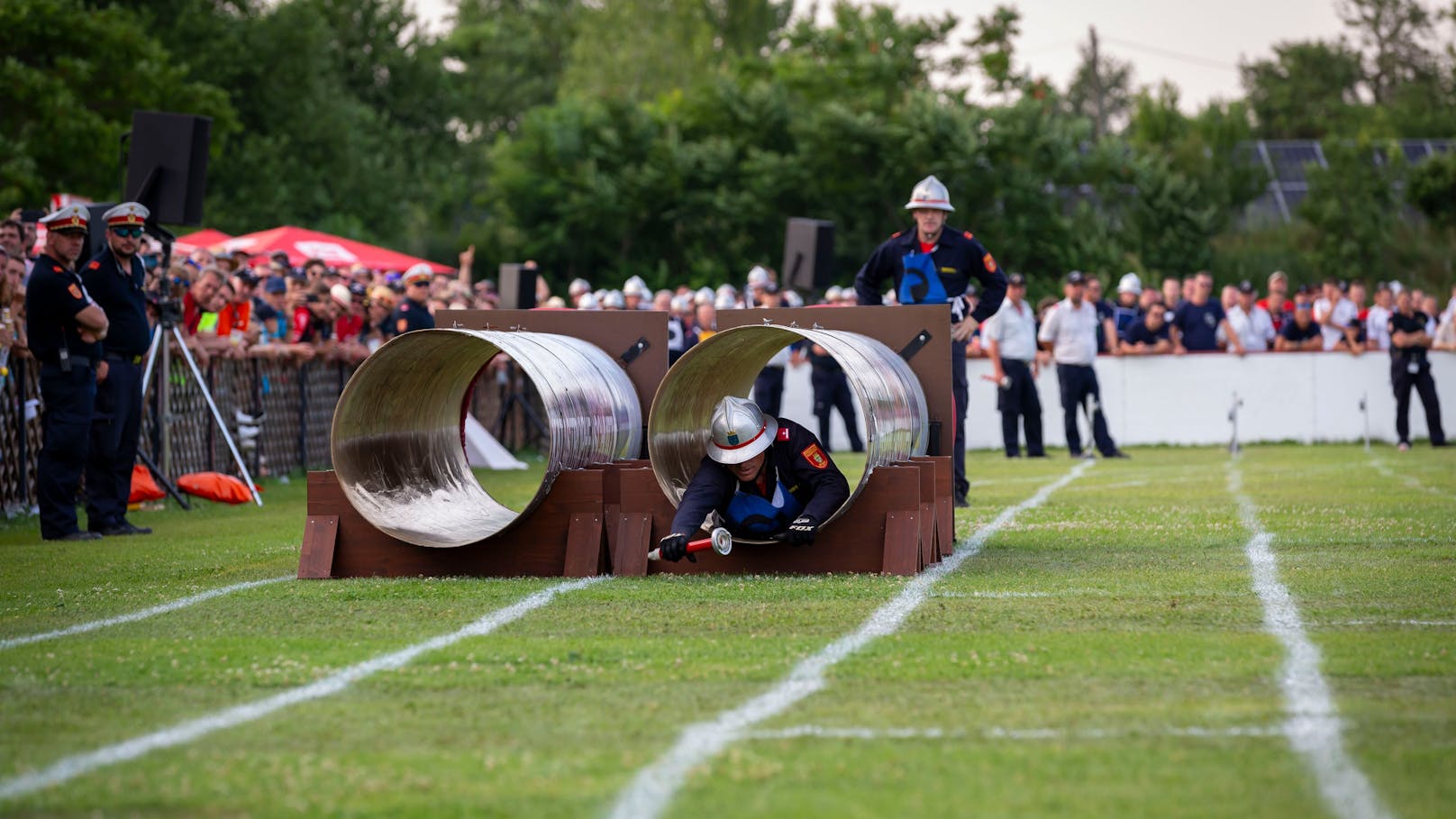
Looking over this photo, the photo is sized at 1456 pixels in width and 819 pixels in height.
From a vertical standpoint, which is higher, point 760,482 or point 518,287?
point 518,287

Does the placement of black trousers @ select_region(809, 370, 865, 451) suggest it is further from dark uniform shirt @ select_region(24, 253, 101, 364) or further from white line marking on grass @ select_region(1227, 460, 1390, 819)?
white line marking on grass @ select_region(1227, 460, 1390, 819)

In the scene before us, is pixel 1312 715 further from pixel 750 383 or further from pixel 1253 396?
pixel 1253 396

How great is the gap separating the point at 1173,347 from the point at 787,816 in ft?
80.3

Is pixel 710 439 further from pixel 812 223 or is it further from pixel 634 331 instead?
pixel 812 223

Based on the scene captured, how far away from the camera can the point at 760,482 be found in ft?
34.7

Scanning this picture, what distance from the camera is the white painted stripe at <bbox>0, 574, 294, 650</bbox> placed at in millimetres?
8203

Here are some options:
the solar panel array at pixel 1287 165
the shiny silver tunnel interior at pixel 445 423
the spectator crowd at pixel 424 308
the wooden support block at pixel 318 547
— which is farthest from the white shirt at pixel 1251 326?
the solar panel array at pixel 1287 165

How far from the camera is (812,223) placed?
1008 inches

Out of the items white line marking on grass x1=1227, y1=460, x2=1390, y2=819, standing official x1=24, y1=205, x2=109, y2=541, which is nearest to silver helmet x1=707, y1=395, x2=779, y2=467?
white line marking on grass x1=1227, y1=460, x2=1390, y2=819

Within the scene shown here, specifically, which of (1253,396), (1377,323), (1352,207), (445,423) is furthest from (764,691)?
(1352,207)

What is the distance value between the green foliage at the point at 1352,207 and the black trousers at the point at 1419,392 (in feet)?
83.3

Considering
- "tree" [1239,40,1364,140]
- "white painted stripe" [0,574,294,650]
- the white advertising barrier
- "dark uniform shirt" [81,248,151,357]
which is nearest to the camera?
"white painted stripe" [0,574,294,650]

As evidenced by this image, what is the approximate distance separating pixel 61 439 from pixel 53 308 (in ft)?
3.07

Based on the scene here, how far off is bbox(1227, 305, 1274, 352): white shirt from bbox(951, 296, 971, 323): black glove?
15.8 m
